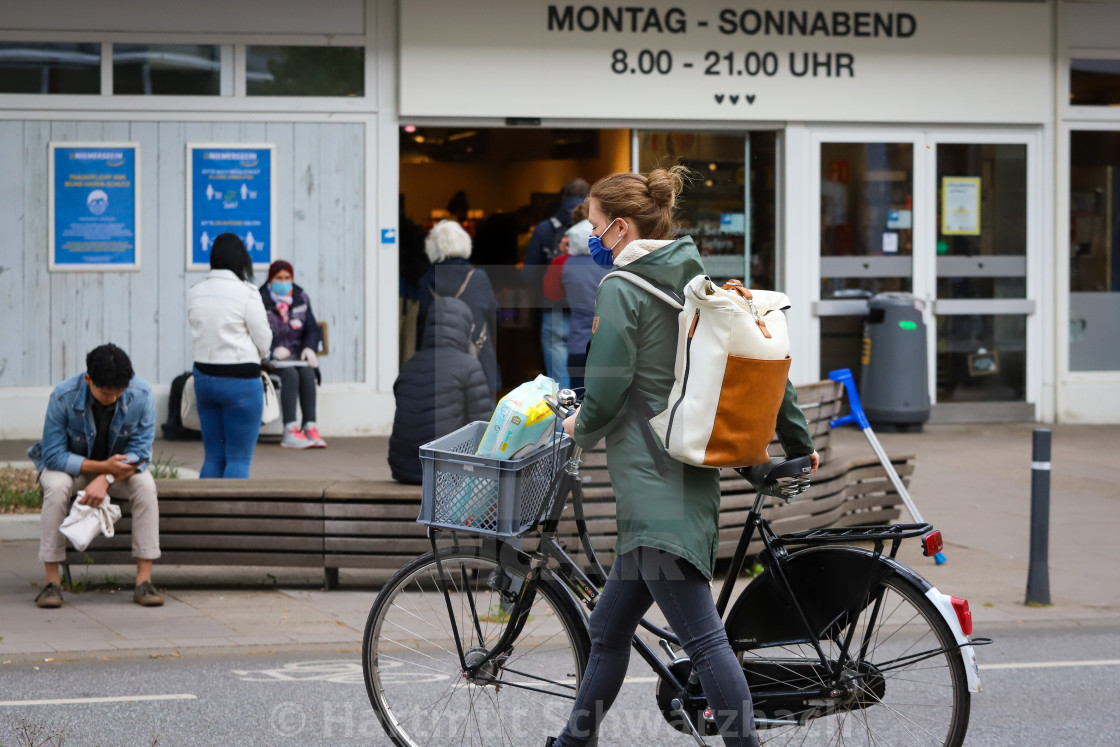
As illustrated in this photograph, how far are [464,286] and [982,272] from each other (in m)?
8.22

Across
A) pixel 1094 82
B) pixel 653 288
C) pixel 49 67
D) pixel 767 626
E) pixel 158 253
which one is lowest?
pixel 767 626

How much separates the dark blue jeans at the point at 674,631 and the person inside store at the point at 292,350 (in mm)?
8948

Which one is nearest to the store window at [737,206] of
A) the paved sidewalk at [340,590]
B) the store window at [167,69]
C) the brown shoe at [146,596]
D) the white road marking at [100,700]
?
the paved sidewalk at [340,590]

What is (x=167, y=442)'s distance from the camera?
1289 cm

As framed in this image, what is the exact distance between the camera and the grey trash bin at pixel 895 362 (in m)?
13.9

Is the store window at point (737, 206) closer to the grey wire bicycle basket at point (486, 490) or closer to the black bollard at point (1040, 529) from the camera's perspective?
the black bollard at point (1040, 529)

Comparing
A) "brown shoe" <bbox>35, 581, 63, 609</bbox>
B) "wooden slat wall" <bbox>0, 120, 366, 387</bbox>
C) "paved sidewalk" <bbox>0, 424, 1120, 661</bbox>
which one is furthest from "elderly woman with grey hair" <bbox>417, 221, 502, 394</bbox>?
"wooden slat wall" <bbox>0, 120, 366, 387</bbox>

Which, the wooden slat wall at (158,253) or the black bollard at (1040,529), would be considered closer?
the black bollard at (1040,529)

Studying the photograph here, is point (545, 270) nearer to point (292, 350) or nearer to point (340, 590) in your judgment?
point (292, 350)

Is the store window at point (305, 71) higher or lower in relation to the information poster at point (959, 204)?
higher

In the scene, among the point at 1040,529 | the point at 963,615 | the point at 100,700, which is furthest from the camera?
the point at 1040,529

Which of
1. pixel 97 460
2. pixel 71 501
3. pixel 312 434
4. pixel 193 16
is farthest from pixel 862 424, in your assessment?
pixel 193 16

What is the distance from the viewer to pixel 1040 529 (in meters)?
7.30

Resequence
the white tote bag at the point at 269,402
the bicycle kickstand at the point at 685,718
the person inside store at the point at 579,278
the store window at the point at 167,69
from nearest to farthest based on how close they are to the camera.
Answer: the bicycle kickstand at the point at 685,718, the person inside store at the point at 579,278, the white tote bag at the point at 269,402, the store window at the point at 167,69
